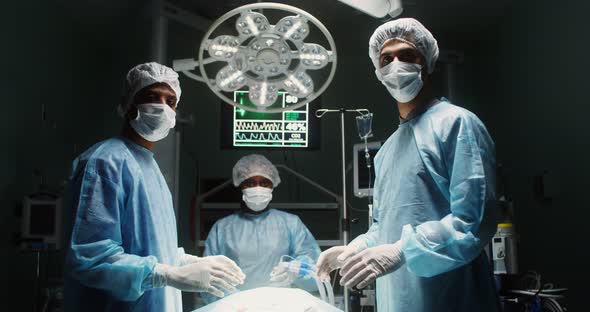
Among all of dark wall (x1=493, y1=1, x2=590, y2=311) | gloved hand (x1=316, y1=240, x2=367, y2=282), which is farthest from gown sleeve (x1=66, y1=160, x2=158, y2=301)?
dark wall (x1=493, y1=1, x2=590, y2=311)

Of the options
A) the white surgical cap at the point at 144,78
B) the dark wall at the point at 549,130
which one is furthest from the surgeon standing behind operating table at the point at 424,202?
the dark wall at the point at 549,130

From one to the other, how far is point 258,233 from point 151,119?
5.23 ft

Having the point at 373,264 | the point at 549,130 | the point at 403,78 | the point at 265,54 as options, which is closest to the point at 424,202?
the point at 373,264

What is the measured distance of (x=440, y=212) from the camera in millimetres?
1347

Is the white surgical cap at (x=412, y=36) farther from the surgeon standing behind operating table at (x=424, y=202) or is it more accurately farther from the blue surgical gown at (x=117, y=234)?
the blue surgical gown at (x=117, y=234)

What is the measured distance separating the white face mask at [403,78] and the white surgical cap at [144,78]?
0.73 m

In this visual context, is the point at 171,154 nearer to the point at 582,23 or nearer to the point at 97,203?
the point at 97,203

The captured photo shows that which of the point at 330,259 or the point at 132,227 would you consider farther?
the point at 330,259

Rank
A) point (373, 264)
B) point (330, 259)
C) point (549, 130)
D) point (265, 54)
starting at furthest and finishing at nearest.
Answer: point (549, 130) < point (265, 54) < point (330, 259) < point (373, 264)

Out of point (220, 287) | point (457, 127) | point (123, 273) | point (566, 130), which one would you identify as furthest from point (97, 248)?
point (566, 130)

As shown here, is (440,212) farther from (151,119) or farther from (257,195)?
(257,195)

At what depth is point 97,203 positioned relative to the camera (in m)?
1.38

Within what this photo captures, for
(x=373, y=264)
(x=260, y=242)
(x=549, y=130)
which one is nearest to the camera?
(x=373, y=264)

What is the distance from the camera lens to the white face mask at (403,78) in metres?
1.45
